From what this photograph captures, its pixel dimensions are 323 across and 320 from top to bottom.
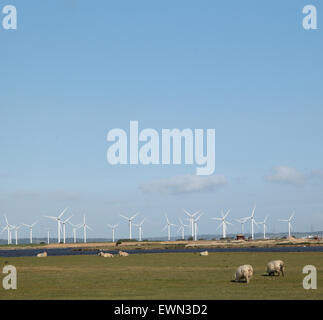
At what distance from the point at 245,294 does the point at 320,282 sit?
9266 mm

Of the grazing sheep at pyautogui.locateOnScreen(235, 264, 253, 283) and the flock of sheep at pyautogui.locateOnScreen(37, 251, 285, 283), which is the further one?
the flock of sheep at pyautogui.locateOnScreen(37, 251, 285, 283)

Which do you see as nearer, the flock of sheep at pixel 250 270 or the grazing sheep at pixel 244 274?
the grazing sheep at pixel 244 274

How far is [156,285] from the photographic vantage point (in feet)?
140

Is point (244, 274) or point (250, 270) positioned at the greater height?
point (250, 270)

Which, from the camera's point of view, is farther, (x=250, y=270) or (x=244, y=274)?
(x=250, y=270)
